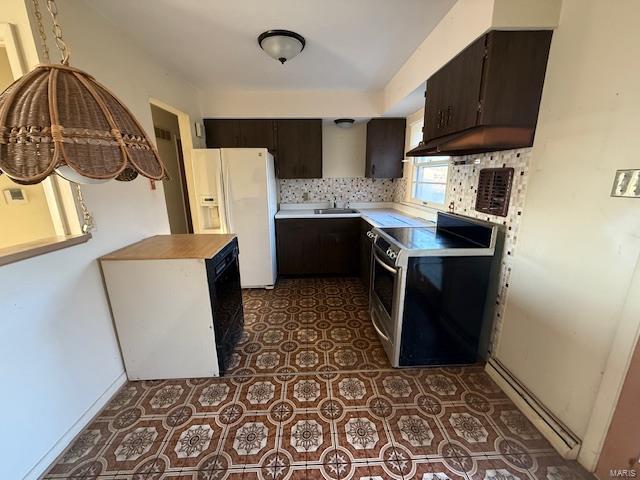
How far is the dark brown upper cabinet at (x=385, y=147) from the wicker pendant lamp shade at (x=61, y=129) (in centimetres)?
309

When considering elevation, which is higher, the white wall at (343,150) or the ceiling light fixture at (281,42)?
the ceiling light fixture at (281,42)

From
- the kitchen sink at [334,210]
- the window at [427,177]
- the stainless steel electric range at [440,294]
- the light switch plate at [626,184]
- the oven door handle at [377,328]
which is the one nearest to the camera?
the light switch plate at [626,184]

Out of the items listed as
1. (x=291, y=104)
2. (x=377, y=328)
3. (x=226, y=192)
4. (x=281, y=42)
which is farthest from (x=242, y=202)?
(x=377, y=328)

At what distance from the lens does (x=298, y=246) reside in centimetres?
342

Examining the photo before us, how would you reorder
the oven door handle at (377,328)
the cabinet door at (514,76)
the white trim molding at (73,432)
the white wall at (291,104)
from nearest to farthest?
the white trim molding at (73,432) < the cabinet door at (514,76) < the oven door handle at (377,328) < the white wall at (291,104)

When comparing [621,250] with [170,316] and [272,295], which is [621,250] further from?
[272,295]

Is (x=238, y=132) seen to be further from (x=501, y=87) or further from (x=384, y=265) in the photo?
(x=501, y=87)

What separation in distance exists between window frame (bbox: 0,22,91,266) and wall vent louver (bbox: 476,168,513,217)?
2605 millimetres

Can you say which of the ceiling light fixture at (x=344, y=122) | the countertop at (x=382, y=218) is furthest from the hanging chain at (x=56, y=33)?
the ceiling light fixture at (x=344, y=122)

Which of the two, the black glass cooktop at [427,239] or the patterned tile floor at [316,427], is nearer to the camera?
the patterned tile floor at [316,427]

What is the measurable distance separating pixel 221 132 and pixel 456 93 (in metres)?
2.73

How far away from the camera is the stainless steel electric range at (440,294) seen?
68.3 inches

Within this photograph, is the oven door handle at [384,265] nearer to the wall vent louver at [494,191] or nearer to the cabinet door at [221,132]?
the wall vent louver at [494,191]

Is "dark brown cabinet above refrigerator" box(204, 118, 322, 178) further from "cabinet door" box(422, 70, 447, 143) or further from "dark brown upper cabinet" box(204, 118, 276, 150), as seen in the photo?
"cabinet door" box(422, 70, 447, 143)
